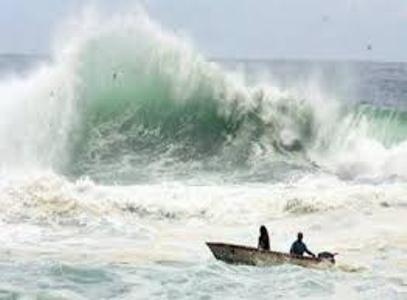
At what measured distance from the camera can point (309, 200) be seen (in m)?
25.5

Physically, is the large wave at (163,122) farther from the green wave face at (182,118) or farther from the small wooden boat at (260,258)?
the small wooden boat at (260,258)

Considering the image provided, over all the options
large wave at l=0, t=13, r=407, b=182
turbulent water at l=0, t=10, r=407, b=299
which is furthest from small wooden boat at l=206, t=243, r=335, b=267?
large wave at l=0, t=13, r=407, b=182

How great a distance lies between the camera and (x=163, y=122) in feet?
116

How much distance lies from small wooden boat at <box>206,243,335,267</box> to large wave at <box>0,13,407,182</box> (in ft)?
37.0

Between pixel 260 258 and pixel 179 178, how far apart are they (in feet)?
36.6

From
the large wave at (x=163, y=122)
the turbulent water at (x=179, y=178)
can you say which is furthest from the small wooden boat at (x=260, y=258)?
the large wave at (x=163, y=122)

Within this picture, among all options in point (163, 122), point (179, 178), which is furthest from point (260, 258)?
point (163, 122)

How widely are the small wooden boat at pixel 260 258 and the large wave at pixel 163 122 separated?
37.0ft

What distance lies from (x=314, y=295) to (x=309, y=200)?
8.57 metres

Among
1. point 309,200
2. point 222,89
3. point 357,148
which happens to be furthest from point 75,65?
point 309,200

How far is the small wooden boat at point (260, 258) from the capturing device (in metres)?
18.8

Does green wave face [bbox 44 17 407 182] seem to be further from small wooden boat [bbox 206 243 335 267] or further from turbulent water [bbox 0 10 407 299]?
small wooden boat [bbox 206 243 335 267]

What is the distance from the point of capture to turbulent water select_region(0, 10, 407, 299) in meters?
18.2

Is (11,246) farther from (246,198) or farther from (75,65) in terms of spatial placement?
(75,65)
